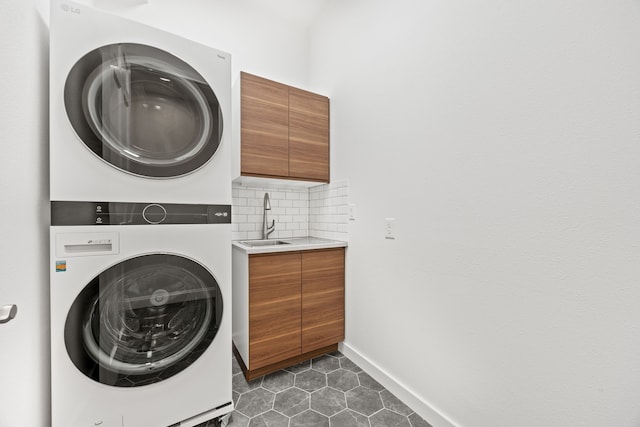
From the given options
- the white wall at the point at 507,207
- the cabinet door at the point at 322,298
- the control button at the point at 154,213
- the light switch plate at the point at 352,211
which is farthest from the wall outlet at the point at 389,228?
the control button at the point at 154,213

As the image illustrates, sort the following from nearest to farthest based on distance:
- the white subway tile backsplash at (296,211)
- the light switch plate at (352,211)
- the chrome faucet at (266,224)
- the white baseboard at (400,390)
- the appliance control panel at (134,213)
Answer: the appliance control panel at (134,213)
the white baseboard at (400,390)
the light switch plate at (352,211)
the white subway tile backsplash at (296,211)
the chrome faucet at (266,224)

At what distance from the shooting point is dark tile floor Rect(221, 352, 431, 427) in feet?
4.42

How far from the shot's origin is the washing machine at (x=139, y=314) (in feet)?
3.35

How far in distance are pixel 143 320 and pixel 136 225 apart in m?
0.43

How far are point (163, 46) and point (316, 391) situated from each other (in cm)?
204

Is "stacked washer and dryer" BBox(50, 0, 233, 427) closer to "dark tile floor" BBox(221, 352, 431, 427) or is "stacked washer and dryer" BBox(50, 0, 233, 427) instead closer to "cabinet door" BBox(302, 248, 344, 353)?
"dark tile floor" BBox(221, 352, 431, 427)

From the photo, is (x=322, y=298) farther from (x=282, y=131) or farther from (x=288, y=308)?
(x=282, y=131)

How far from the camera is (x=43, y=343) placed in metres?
1.03

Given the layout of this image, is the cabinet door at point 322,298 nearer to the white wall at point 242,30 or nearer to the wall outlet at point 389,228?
the wall outlet at point 389,228

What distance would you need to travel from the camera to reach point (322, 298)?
191cm

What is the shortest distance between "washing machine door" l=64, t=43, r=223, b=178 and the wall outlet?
3.55 feet

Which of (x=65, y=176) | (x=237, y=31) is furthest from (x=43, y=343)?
(x=237, y=31)

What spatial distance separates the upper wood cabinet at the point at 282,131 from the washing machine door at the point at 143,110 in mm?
511

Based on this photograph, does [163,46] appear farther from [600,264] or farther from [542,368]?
[542,368]
